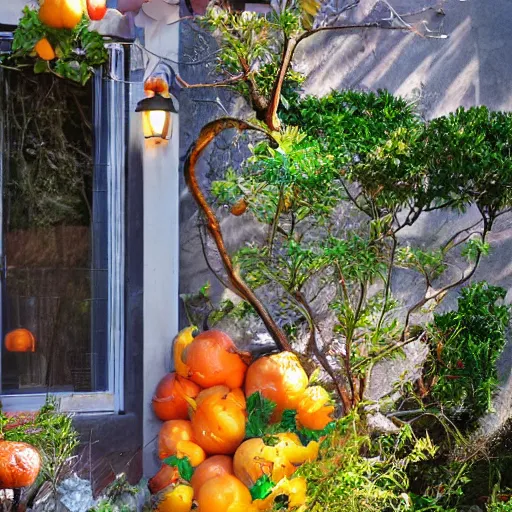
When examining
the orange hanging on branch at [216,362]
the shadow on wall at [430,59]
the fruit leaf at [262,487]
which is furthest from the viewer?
the shadow on wall at [430,59]

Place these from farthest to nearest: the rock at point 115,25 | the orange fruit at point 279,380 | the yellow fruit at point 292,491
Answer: the rock at point 115,25 < the orange fruit at point 279,380 < the yellow fruit at point 292,491

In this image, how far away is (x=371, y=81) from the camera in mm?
6480

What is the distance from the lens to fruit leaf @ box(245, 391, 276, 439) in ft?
16.3

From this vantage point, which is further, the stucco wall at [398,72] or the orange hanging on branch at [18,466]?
the stucco wall at [398,72]

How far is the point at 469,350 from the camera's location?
5.68m

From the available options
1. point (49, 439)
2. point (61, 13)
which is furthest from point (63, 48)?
point (49, 439)

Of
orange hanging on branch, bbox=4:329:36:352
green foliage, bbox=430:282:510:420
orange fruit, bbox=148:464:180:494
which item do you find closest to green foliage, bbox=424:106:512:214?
green foliage, bbox=430:282:510:420

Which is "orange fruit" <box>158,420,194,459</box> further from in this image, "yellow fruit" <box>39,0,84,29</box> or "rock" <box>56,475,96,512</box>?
"yellow fruit" <box>39,0,84,29</box>

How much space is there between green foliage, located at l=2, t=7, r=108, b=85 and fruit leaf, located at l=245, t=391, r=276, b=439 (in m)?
2.21

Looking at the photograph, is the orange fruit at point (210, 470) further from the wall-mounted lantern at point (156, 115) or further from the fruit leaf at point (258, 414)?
the wall-mounted lantern at point (156, 115)

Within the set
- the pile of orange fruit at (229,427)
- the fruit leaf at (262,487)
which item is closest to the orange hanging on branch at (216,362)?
the pile of orange fruit at (229,427)

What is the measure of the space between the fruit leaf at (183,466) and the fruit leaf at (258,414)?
1.24 feet

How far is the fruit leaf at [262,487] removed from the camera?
15.0 feet

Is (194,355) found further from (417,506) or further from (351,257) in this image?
(417,506)
